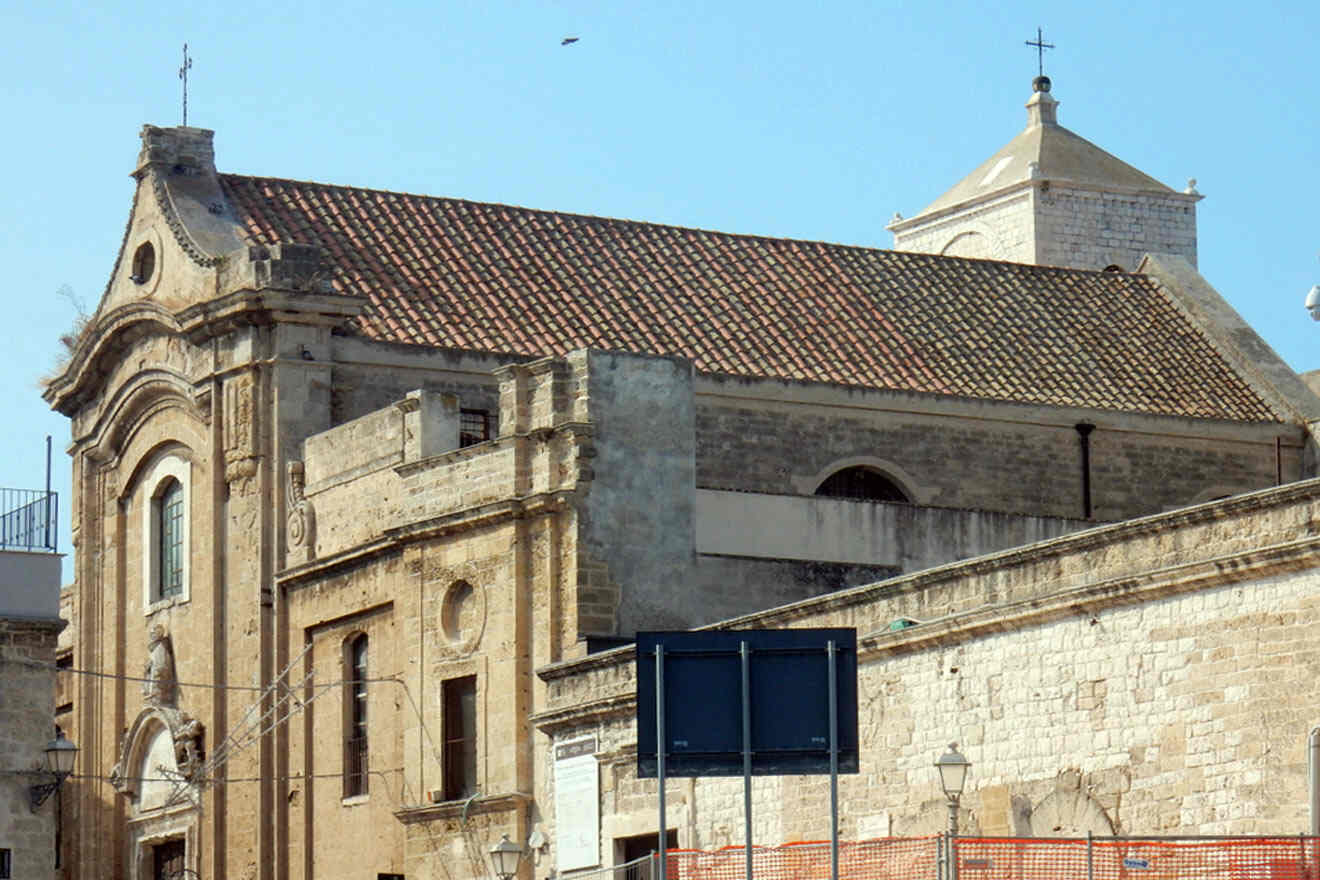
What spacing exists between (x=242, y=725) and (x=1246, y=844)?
18.5m

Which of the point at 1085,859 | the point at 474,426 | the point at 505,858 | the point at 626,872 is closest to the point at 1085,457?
the point at 474,426

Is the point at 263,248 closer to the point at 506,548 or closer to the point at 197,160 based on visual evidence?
the point at 197,160

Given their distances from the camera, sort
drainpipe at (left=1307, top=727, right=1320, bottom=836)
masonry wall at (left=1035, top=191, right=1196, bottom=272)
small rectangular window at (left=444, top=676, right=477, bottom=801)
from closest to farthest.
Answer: drainpipe at (left=1307, top=727, right=1320, bottom=836), small rectangular window at (left=444, top=676, right=477, bottom=801), masonry wall at (left=1035, top=191, right=1196, bottom=272)

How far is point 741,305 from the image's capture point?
41031 millimetres

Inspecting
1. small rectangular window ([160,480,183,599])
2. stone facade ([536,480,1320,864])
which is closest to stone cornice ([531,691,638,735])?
stone facade ([536,480,1320,864])

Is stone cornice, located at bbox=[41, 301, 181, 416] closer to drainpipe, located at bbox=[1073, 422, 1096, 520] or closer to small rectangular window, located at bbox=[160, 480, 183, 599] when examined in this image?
small rectangular window, located at bbox=[160, 480, 183, 599]

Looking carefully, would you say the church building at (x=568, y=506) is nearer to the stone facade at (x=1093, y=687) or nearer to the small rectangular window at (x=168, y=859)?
the stone facade at (x=1093, y=687)

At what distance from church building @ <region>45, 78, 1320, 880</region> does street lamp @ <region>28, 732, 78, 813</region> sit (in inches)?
154

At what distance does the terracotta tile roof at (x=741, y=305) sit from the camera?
128ft

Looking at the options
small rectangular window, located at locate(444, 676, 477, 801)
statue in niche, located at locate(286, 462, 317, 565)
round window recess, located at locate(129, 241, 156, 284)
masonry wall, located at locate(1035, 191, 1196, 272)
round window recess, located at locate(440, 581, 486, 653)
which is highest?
masonry wall, located at locate(1035, 191, 1196, 272)

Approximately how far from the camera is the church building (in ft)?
86.6

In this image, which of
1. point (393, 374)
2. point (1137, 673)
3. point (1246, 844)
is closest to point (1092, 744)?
point (1137, 673)

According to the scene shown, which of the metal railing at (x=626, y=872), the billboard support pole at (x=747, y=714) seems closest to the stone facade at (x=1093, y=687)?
the metal railing at (x=626, y=872)

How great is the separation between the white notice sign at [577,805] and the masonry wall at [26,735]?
5.81m
